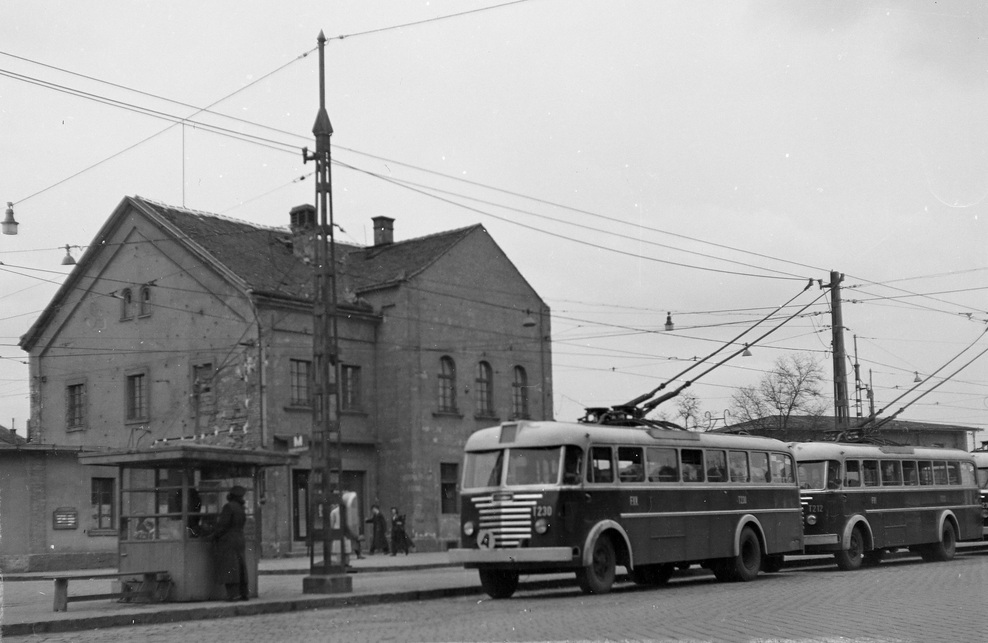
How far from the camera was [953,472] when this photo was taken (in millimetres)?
31594

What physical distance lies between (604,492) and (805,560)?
12.5 meters

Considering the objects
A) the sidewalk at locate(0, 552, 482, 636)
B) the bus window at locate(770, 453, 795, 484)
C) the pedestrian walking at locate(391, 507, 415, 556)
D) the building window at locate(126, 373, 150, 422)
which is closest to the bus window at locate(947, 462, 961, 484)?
the bus window at locate(770, 453, 795, 484)

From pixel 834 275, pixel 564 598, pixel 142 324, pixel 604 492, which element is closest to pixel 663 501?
pixel 604 492

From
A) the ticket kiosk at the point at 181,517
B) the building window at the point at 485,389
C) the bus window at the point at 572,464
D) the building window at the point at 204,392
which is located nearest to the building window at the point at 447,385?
the building window at the point at 485,389

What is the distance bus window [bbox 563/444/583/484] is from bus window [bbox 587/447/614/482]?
0.73ft

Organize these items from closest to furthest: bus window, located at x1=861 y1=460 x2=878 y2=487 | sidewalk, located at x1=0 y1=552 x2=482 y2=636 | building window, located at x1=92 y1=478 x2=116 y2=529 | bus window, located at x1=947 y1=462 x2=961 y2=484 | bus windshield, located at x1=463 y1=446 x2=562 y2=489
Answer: sidewalk, located at x1=0 y1=552 x2=482 y2=636 → bus windshield, located at x1=463 y1=446 x2=562 y2=489 → bus window, located at x1=861 y1=460 x2=878 y2=487 → bus window, located at x1=947 y1=462 x2=961 y2=484 → building window, located at x1=92 y1=478 x2=116 y2=529

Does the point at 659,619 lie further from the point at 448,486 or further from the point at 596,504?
the point at 448,486

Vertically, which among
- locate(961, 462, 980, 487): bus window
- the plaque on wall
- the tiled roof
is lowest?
the plaque on wall

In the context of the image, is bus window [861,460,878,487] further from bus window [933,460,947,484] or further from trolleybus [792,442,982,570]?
bus window [933,460,947,484]

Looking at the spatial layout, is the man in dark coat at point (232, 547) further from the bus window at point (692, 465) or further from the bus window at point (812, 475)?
the bus window at point (812, 475)

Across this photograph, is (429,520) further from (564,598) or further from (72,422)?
(564,598)

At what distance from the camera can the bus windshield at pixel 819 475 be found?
88.9ft

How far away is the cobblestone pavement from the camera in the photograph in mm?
13234

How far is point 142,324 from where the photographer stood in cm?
4294
